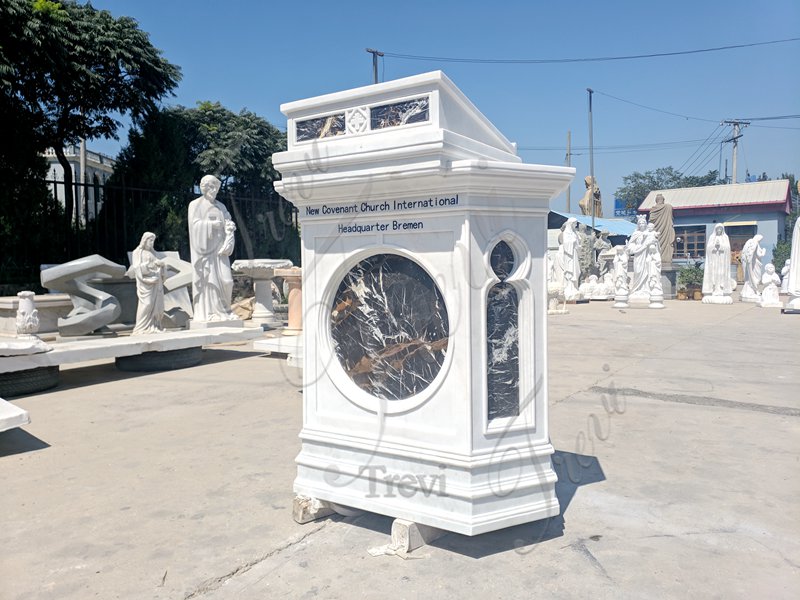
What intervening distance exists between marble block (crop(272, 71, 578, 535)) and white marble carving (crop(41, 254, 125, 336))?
816cm

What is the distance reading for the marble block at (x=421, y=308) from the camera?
3135 mm

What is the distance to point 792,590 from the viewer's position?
2732mm

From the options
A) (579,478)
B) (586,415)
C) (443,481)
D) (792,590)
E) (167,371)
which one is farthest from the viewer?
(167,371)

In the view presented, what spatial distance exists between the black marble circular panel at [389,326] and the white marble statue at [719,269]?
19.8 metres

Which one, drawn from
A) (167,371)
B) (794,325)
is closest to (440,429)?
(167,371)

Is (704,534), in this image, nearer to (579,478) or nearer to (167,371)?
(579,478)

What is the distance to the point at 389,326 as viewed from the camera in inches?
134

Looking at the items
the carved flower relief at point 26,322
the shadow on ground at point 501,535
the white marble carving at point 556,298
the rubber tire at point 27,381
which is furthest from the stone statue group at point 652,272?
the shadow on ground at point 501,535

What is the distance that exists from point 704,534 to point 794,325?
12.6 metres

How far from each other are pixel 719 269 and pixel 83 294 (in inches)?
730

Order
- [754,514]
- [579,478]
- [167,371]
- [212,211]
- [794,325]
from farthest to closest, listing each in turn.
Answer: [794,325] < [212,211] < [167,371] < [579,478] < [754,514]

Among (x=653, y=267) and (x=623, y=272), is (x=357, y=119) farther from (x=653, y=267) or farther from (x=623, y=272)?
(x=623, y=272)

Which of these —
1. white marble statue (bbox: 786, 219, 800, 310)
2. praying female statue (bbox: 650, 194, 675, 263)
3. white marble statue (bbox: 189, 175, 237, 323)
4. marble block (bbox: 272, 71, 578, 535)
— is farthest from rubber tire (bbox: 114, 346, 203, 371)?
praying female statue (bbox: 650, 194, 675, 263)

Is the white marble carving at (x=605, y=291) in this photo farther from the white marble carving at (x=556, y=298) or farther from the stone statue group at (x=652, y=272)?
the white marble carving at (x=556, y=298)
